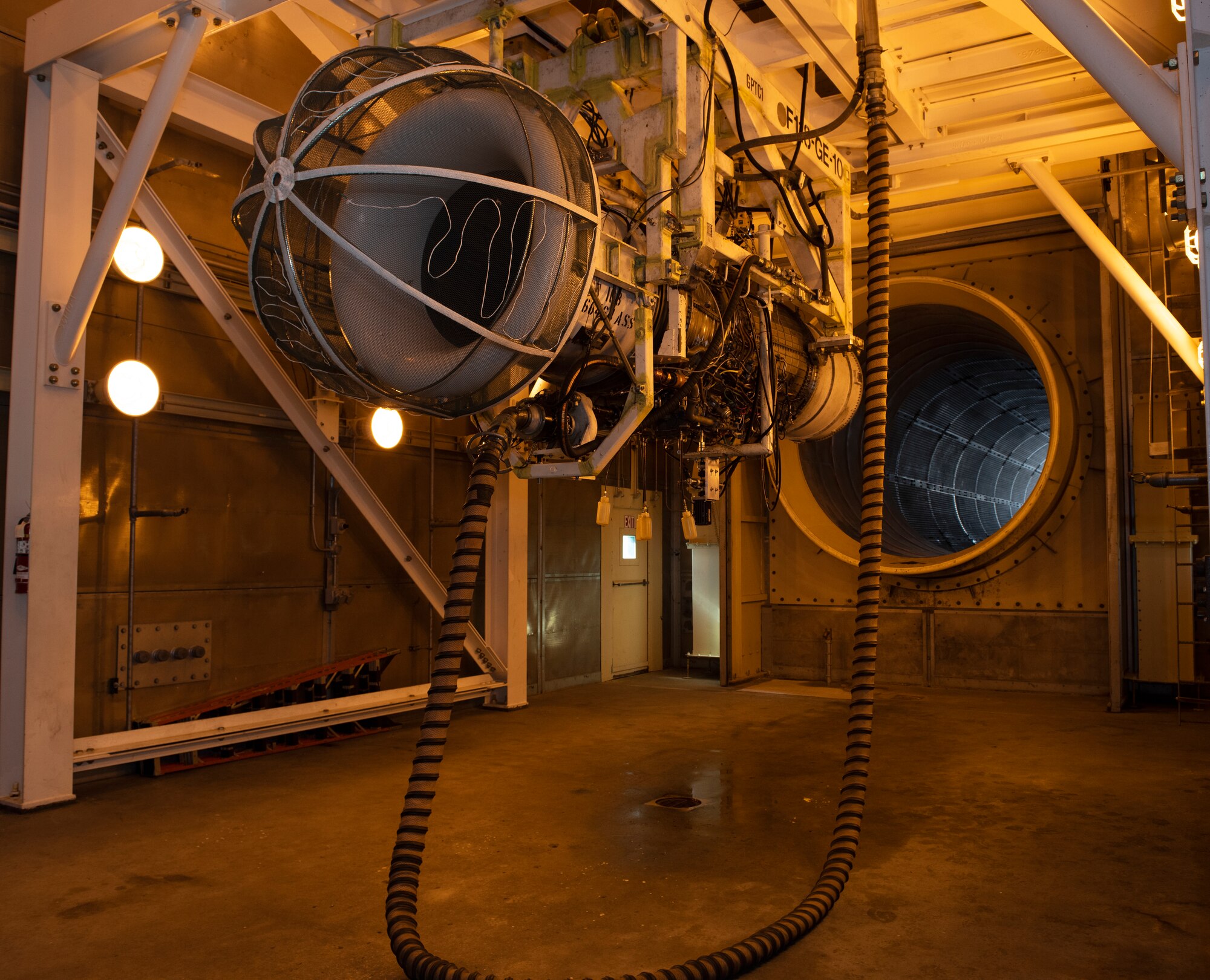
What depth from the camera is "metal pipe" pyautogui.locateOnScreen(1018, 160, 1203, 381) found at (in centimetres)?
653

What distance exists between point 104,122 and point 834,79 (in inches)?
159

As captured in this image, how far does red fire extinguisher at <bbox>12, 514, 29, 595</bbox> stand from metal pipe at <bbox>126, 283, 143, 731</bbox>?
0.88 metres

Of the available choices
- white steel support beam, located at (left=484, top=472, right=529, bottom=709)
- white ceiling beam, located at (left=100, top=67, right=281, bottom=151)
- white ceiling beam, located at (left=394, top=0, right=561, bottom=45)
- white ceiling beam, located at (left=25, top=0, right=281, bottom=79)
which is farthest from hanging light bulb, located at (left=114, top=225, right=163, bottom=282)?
white steel support beam, located at (left=484, top=472, right=529, bottom=709)

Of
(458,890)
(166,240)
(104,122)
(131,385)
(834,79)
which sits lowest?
(458,890)

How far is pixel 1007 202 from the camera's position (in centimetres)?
859

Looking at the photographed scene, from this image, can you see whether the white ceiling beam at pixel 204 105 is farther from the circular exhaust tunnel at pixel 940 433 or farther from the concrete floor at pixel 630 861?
the circular exhaust tunnel at pixel 940 433

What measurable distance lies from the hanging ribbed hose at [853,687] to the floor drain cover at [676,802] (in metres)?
1.10

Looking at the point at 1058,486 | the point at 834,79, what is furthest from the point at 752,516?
the point at 834,79

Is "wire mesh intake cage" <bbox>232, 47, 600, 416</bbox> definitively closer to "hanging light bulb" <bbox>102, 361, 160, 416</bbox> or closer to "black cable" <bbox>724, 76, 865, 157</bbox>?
"black cable" <bbox>724, 76, 865, 157</bbox>

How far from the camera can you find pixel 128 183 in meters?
4.55

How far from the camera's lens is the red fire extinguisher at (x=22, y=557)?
4691mm

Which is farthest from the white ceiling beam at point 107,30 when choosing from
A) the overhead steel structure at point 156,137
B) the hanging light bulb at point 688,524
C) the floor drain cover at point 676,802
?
the floor drain cover at point 676,802

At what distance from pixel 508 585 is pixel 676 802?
2.94 metres

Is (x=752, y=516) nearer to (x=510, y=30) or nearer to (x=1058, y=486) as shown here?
(x=1058, y=486)
